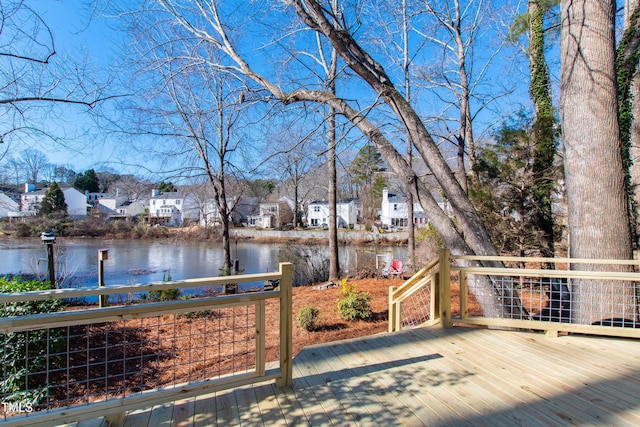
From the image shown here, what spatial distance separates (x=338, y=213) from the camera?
1224 inches

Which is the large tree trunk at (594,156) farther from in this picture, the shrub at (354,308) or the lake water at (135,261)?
the lake water at (135,261)

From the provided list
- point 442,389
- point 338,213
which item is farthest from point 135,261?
point 338,213

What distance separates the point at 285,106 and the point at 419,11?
12.4 feet

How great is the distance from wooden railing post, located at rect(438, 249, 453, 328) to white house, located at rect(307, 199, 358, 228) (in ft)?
88.5

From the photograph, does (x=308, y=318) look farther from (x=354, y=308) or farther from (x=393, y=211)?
(x=393, y=211)

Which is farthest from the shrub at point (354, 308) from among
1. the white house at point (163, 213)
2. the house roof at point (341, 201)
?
the house roof at point (341, 201)

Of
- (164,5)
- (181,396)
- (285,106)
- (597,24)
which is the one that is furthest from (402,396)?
(164,5)

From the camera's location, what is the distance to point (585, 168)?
3635 mm

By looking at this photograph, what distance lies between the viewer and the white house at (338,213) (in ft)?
103

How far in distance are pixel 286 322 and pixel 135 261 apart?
48.3 ft

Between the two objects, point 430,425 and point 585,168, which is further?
point 585,168

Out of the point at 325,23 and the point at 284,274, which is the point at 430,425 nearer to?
the point at 284,274

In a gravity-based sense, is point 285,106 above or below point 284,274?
above

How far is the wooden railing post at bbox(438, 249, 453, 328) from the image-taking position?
322 cm
